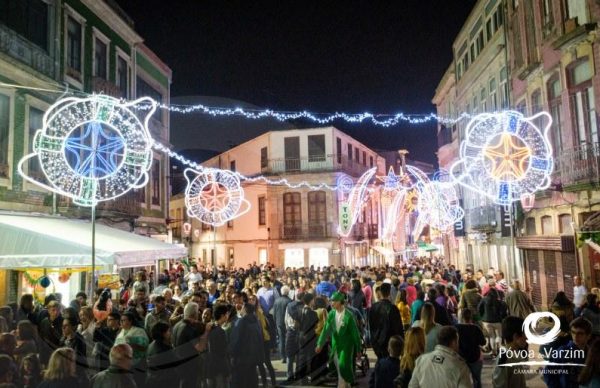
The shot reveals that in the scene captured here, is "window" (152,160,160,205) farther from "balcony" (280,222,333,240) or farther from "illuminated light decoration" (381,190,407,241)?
"balcony" (280,222,333,240)

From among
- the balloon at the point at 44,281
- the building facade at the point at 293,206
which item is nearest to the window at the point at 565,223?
the balloon at the point at 44,281

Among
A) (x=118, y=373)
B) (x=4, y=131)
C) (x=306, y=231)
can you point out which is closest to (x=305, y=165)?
(x=306, y=231)

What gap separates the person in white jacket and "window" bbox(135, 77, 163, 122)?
20611 mm

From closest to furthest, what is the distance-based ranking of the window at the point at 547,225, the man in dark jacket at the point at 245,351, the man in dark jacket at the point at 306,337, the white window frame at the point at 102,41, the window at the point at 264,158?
the man in dark jacket at the point at 245,351
the man in dark jacket at the point at 306,337
the window at the point at 547,225
the white window frame at the point at 102,41
the window at the point at 264,158

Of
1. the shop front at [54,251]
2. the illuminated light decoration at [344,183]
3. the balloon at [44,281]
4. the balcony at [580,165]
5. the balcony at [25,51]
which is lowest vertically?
the balloon at [44,281]

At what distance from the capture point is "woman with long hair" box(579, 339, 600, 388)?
14.9 feet

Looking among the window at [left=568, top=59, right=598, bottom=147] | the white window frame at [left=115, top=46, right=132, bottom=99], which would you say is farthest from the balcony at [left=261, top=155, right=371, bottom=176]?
the window at [left=568, top=59, right=598, bottom=147]

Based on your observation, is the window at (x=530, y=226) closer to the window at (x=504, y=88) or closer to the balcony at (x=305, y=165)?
the window at (x=504, y=88)

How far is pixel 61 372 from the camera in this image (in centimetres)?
490

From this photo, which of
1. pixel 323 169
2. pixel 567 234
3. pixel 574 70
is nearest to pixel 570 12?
pixel 574 70

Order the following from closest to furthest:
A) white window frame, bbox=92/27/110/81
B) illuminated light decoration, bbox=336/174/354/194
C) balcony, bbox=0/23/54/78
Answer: balcony, bbox=0/23/54/78 → white window frame, bbox=92/27/110/81 → illuminated light decoration, bbox=336/174/354/194

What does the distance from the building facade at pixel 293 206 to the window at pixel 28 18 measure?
23227mm

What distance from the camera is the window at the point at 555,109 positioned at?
1692 centimetres

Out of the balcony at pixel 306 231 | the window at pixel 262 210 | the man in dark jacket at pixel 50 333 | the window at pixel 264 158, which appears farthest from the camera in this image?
the window at pixel 264 158
